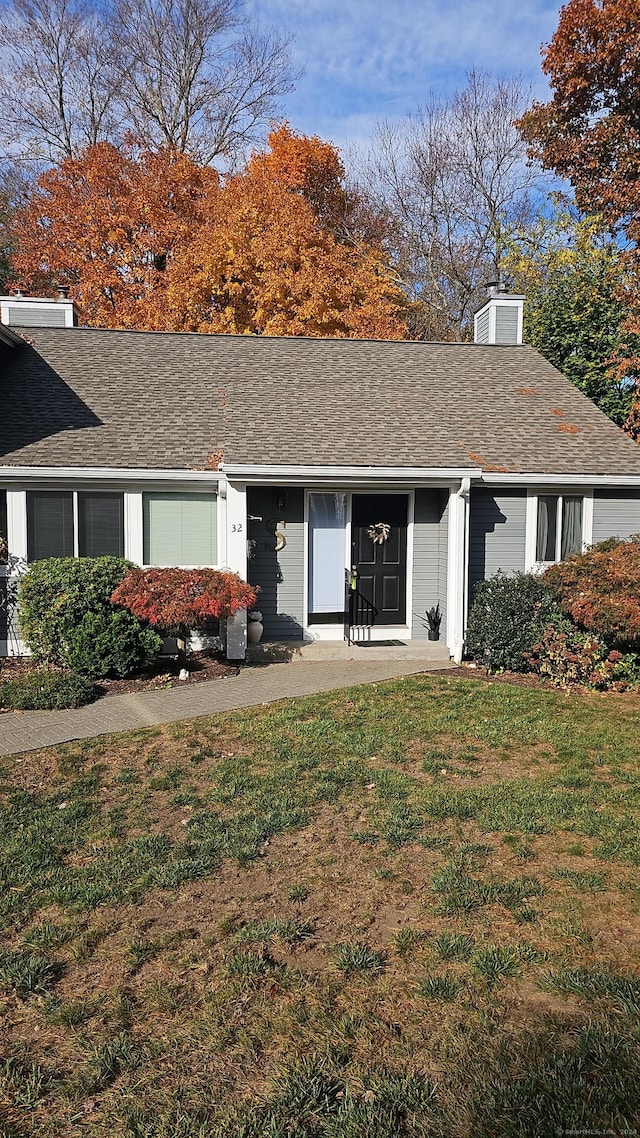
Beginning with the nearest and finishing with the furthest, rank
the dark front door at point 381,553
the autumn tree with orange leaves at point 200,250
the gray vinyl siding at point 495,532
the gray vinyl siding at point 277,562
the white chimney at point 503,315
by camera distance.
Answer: the gray vinyl siding at point 277,562, the gray vinyl siding at point 495,532, the dark front door at point 381,553, the white chimney at point 503,315, the autumn tree with orange leaves at point 200,250

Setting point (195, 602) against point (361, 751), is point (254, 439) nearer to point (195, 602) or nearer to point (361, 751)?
point (195, 602)

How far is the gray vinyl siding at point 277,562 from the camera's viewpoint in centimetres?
1089

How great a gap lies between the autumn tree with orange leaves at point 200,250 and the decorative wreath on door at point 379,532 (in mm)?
9647

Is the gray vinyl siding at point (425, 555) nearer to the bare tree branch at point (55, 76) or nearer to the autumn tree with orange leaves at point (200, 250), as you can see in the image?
the autumn tree with orange leaves at point (200, 250)

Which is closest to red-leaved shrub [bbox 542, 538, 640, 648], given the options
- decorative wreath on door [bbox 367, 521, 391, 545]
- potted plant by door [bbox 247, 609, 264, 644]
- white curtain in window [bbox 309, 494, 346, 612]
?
decorative wreath on door [bbox 367, 521, 391, 545]

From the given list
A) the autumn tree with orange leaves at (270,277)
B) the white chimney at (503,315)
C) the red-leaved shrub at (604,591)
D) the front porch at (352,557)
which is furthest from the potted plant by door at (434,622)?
the autumn tree with orange leaves at (270,277)

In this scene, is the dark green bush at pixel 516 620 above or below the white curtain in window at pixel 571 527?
below

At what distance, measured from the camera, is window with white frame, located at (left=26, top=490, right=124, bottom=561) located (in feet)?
34.0

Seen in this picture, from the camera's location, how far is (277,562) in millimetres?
10930

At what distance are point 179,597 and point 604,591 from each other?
212 inches

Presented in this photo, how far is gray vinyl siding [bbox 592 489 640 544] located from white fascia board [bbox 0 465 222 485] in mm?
6115

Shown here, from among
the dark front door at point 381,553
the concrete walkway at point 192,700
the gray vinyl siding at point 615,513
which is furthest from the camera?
the gray vinyl siding at point 615,513

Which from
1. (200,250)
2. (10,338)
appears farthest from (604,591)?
(200,250)

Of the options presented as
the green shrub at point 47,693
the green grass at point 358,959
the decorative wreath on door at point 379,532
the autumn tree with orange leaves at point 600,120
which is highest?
the autumn tree with orange leaves at point 600,120
